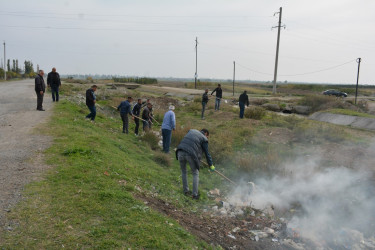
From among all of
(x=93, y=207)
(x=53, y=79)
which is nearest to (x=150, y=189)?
(x=93, y=207)

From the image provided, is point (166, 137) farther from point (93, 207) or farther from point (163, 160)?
point (93, 207)

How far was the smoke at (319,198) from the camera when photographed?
20.5ft

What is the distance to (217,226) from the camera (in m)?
5.58

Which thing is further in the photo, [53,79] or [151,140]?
[53,79]

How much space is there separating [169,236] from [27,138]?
5744 millimetres

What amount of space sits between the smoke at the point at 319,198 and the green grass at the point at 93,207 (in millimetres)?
1786

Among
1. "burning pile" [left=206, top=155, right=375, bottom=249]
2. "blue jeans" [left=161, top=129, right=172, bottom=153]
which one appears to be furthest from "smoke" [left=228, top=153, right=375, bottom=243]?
"blue jeans" [left=161, top=129, right=172, bottom=153]

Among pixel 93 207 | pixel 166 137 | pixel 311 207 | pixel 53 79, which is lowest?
pixel 311 207

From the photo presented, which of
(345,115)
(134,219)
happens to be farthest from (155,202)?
(345,115)

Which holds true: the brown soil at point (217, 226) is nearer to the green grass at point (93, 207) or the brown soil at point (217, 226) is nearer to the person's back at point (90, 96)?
the green grass at point (93, 207)

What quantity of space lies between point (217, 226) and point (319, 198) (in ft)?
10.5

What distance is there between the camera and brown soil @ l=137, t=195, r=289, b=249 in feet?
16.5

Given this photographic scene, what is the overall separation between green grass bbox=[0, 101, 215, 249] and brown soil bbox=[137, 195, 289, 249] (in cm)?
30

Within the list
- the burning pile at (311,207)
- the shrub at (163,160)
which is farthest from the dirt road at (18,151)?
the burning pile at (311,207)
